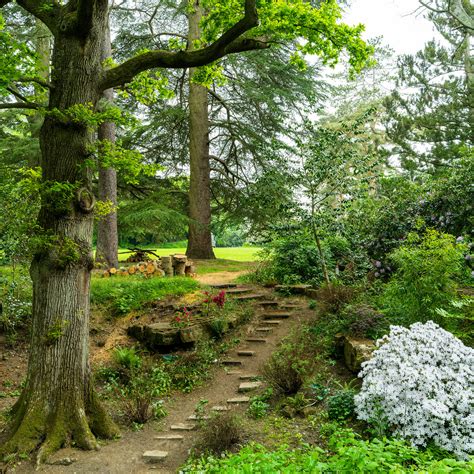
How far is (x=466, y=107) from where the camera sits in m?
13.9

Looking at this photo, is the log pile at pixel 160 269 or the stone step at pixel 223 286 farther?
the log pile at pixel 160 269

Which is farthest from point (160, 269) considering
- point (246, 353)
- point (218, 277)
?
point (246, 353)

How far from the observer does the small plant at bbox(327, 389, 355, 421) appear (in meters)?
4.79

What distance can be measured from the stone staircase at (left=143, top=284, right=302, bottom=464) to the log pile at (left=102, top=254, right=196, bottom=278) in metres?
1.46

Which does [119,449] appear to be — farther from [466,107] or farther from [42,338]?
[466,107]

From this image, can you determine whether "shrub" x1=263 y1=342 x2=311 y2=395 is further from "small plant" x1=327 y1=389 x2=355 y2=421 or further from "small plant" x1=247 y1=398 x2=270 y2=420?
"small plant" x1=327 y1=389 x2=355 y2=421

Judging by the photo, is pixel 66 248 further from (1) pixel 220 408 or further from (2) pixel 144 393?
(1) pixel 220 408

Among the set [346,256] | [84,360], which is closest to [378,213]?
[346,256]

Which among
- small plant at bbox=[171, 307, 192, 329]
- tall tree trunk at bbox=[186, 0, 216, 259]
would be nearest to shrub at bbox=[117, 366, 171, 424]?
small plant at bbox=[171, 307, 192, 329]

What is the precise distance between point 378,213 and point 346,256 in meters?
1.25

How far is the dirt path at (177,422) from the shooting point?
4.45m

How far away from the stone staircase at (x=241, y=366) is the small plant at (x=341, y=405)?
50.1 inches

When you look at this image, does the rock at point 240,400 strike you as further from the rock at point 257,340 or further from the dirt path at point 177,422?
the rock at point 257,340

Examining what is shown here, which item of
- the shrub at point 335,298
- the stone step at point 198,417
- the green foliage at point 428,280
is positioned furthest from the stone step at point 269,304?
the stone step at point 198,417
